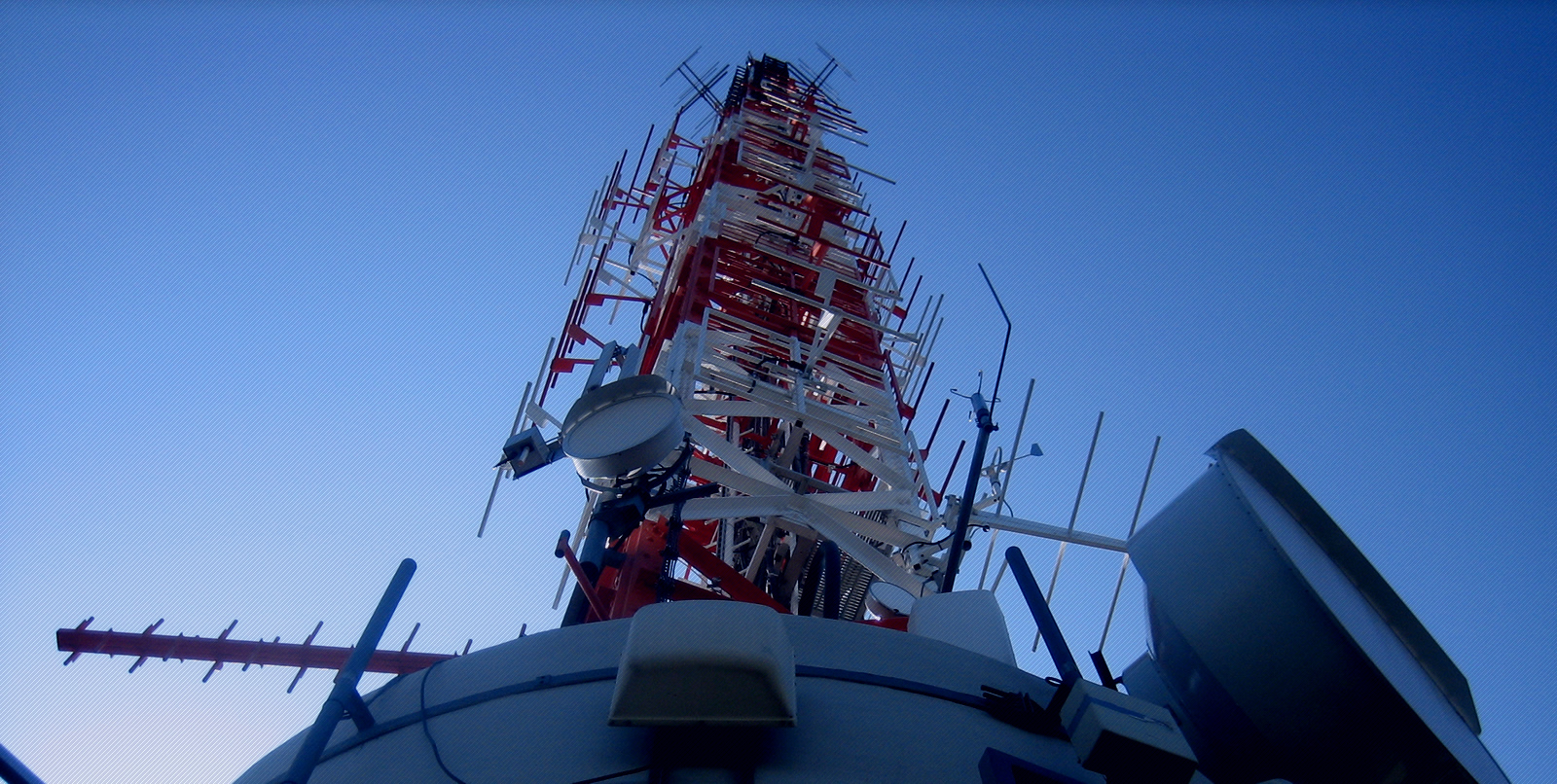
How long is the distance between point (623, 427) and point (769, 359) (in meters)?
3.20

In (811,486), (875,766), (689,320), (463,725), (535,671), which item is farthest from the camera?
(689,320)

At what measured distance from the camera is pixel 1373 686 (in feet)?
11.5

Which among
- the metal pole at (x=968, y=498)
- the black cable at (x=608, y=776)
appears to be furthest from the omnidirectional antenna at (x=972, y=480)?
the black cable at (x=608, y=776)

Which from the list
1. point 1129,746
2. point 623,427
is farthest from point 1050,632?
point 623,427

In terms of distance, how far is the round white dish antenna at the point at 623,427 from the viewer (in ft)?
17.2

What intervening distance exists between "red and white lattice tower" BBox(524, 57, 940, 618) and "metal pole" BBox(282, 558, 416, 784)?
188 centimetres

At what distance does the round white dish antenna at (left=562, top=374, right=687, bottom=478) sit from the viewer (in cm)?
524

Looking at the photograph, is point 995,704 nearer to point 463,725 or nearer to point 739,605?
point 739,605

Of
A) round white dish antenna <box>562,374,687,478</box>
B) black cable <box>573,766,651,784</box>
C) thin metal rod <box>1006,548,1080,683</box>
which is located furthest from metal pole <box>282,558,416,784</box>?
thin metal rod <box>1006,548,1080,683</box>

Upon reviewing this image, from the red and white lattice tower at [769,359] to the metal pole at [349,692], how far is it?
1884 mm

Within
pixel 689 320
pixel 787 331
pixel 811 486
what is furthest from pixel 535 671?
pixel 787 331

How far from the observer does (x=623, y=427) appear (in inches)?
215

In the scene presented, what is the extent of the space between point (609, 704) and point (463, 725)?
1.67 feet

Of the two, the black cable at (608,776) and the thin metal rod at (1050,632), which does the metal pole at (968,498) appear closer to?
the thin metal rod at (1050,632)
